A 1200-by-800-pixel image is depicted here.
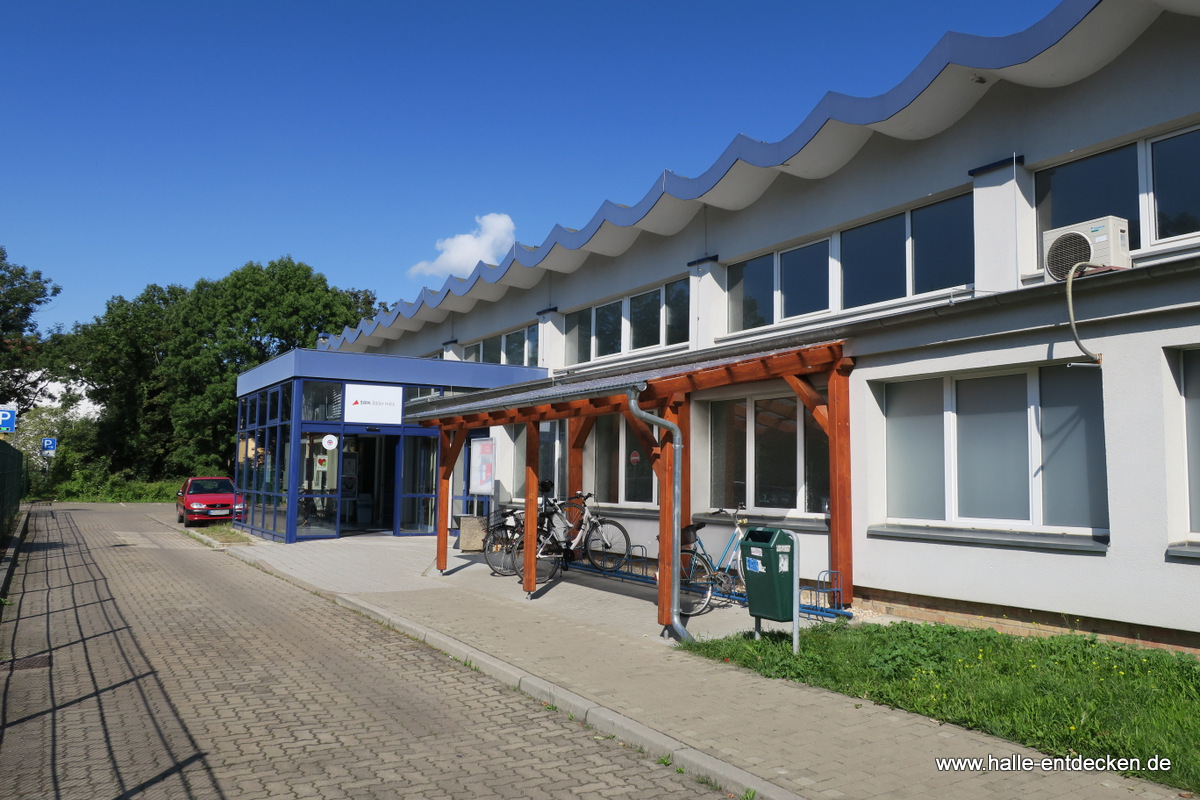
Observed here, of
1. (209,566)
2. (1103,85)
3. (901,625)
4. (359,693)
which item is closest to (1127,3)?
(1103,85)

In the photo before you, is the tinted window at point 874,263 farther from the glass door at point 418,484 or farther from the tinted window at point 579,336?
the glass door at point 418,484

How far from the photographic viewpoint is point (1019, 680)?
21.5ft

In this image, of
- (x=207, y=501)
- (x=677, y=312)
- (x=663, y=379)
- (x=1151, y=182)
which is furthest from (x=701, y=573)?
(x=207, y=501)

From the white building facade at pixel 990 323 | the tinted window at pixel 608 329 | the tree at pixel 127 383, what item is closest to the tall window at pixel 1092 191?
the white building facade at pixel 990 323

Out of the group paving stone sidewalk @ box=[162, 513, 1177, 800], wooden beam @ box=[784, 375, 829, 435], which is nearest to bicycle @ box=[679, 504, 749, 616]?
paving stone sidewalk @ box=[162, 513, 1177, 800]

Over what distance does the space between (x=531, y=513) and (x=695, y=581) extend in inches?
99.7

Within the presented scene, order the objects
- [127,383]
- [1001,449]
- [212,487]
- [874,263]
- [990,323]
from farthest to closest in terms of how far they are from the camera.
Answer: [127,383]
[212,487]
[874,263]
[1001,449]
[990,323]

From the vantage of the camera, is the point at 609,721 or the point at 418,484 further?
the point at 418,484

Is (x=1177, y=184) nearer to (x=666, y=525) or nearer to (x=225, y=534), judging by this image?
(x=666, y=525)

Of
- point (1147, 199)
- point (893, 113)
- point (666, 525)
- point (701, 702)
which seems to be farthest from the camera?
point (893, 113)

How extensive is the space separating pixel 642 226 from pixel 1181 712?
38.3 feet

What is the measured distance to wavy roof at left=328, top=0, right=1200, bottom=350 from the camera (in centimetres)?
853

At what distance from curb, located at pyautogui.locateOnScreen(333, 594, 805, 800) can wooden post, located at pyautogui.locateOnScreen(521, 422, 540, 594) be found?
2.52 metres

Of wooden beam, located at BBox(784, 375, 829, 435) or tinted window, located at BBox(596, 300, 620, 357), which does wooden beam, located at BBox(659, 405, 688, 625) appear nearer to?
wooden beam, located at BBox(784, 375, 829, 435)
